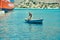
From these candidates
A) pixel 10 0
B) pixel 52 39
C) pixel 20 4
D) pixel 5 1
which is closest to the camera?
pixel 52 39

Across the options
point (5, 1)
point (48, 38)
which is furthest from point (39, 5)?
point (48, 38)

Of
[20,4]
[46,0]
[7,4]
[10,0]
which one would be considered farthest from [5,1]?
[46,0]

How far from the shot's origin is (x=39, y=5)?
6521 inches

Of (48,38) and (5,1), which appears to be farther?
(5,1)

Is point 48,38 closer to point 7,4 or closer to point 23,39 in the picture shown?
point 23,39

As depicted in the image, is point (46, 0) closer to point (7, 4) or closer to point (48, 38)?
point (7, 4)

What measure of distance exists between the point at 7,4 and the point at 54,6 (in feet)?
237

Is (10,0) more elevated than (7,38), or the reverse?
(7,38)

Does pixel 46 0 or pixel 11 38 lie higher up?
pixel 11 38

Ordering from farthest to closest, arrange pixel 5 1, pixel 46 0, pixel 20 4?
pixel 46 0, pixel 20 4, pixel 5 1

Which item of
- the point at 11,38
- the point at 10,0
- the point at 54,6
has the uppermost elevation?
the point at 11,38

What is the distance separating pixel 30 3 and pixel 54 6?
15.3 metres

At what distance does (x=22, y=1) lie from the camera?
17162 centimetres

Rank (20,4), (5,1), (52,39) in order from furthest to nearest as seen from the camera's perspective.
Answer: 1. (20,4)
2. (5,1)
3. (52,39)
